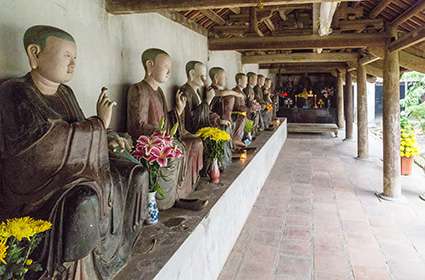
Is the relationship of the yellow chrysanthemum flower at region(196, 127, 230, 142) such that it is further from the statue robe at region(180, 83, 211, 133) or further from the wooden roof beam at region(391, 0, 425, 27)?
the wooden roof beam at region(391, 0, 425, 27)

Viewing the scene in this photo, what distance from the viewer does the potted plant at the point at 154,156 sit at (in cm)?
225

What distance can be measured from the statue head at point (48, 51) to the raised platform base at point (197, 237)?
1.07m

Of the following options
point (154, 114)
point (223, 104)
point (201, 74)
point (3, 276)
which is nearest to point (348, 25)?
point (223, 104)

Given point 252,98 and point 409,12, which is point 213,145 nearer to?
point 409,12

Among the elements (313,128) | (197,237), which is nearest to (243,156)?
(197,237)

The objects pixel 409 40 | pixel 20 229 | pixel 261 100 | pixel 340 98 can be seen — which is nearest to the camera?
pixel 20 229

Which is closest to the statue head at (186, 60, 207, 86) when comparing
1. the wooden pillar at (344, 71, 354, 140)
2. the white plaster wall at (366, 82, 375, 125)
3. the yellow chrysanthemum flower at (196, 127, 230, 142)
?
the yellow chrysanthemum flower at (196, 127, 230, 142)

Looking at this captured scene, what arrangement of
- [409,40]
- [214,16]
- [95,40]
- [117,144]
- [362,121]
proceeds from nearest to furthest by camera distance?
[117,144] → [95,40] → [409,40] → [214,16] → [362,121]

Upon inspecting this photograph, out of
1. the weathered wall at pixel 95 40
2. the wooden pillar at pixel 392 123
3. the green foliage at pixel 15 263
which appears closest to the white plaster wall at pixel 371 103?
the wooden pillar at pixel 392 123

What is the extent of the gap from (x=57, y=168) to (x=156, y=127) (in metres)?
1.23

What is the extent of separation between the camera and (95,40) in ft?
8.22

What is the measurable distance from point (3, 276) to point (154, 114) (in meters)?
1.80

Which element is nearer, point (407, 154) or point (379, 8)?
point (379, 8)

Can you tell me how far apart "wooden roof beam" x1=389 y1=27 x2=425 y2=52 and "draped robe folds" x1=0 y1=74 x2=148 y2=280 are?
3.69 m
